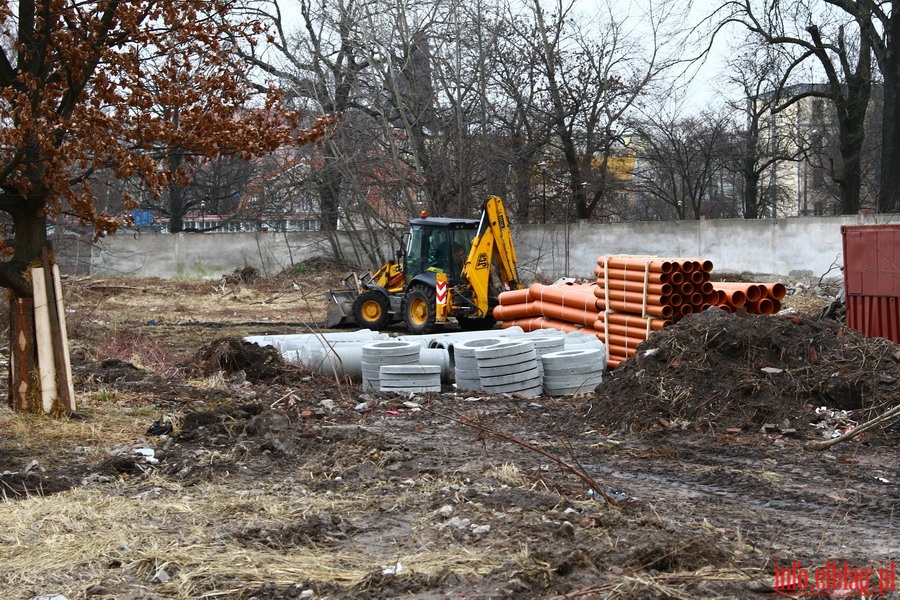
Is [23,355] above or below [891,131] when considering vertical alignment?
below

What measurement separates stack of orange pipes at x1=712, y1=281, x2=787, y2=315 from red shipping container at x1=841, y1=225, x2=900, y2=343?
147cm

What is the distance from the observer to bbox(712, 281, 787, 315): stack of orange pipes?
1322 cm

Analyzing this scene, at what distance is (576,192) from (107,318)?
17650 mm

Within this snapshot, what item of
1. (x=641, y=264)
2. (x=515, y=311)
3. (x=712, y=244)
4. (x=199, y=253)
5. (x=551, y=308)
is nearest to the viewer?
(x=641, y=264)

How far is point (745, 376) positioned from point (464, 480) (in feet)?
13.9

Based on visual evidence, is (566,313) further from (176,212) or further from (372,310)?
(176,212)

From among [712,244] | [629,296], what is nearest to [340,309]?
[629,296]

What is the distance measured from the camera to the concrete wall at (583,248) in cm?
2483

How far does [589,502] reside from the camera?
6.26 m

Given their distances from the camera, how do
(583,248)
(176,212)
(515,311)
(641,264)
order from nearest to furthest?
(641,264) → (515,311) → (583,248) → (176,212)

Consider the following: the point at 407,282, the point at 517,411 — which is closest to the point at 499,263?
the point at 407,282

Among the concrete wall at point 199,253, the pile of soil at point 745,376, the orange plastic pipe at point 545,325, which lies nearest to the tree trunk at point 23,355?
the pile of soil at point 745,376

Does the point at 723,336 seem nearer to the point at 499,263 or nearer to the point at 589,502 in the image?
the point at 589,502

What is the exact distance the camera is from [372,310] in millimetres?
20812
